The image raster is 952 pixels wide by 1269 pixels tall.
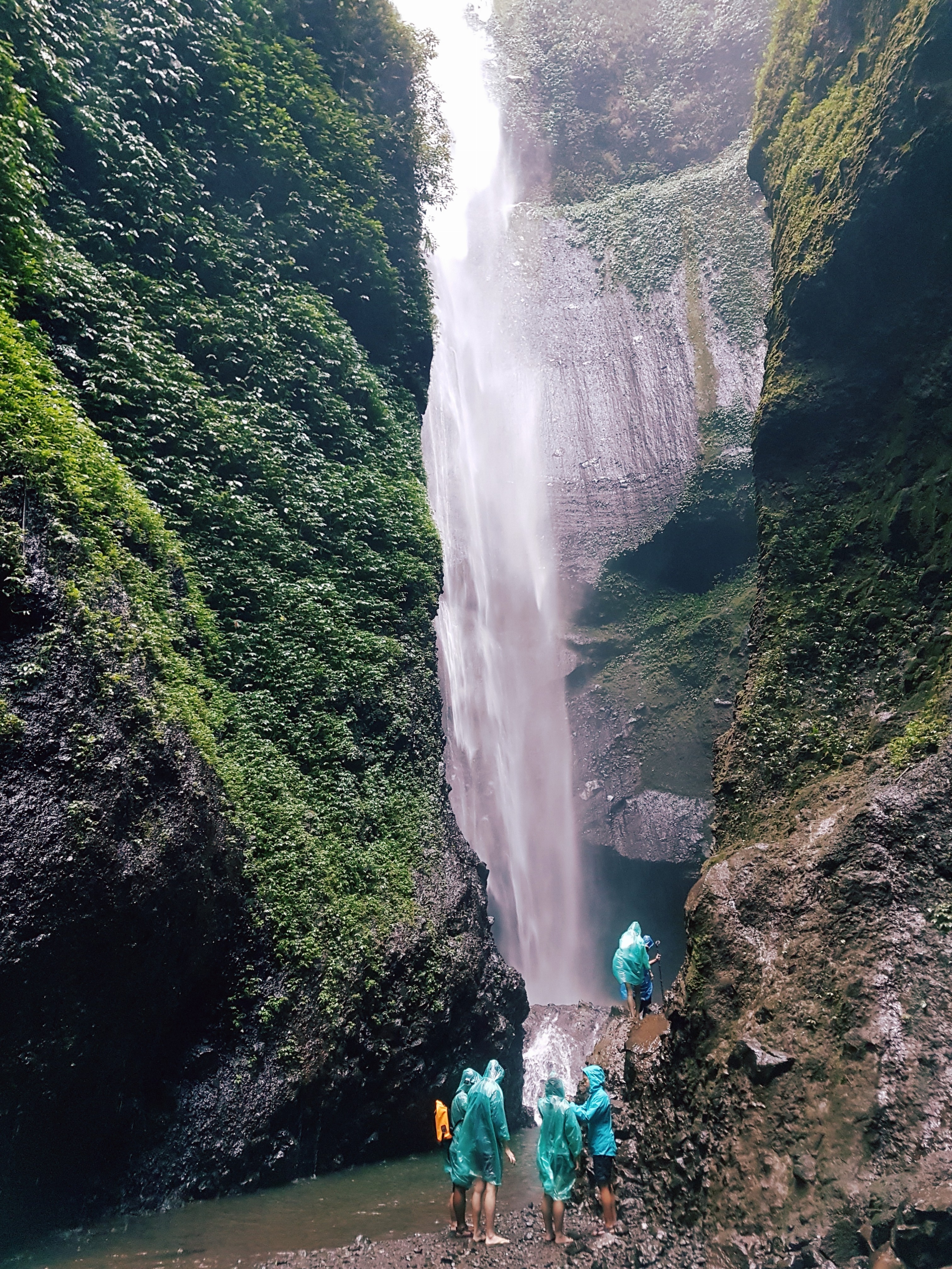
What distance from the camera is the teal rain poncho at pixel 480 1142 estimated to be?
544 cm

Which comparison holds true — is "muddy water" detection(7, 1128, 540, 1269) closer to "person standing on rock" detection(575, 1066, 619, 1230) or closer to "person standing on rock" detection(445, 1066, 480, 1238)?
"person standing on rock" detection(445, 1066, 480, 1238)

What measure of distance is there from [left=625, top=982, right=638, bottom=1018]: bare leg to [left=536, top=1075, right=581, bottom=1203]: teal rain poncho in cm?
323

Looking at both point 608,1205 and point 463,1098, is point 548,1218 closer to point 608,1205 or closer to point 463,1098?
point 608,1205

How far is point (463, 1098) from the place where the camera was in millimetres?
5598

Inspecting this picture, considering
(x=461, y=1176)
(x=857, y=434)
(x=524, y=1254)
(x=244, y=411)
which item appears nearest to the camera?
(x=524, y=1254)

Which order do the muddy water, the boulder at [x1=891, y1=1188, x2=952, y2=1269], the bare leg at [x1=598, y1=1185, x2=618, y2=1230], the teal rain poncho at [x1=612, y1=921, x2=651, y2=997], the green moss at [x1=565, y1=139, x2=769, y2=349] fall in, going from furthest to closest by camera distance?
1. the green moss at [x1=565, y1=139, x2=769, y2=349]
2. the teal rain poncho at [x1=612, y1=921, x2=651, y2=997]
3. the bare leg at [x1=598, y1=1185, x2=618, y2=1230]
4. the muddy water
5. the boulder at [x1=891, y1=1188, x2=952, y2=1269]

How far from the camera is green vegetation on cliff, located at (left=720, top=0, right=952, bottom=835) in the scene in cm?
729

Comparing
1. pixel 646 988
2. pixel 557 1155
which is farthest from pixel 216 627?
pixel 646 988

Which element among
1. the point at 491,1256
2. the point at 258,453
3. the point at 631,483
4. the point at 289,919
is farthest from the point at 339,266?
the point at 491,1256

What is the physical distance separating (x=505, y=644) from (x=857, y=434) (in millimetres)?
12181

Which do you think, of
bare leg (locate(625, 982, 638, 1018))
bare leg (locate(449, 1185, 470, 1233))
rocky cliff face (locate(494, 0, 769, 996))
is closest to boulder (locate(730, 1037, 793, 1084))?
bare leg (locate(449, 1185, 470, 1233))

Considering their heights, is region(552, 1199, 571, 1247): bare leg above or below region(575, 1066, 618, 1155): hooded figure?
below

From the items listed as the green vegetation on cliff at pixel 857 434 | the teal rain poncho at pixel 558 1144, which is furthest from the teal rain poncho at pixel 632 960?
the teal rain poncho at pixel 558 1144

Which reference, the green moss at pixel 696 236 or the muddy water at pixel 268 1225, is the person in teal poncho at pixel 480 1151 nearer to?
the muddy water at pixel 268 1225
